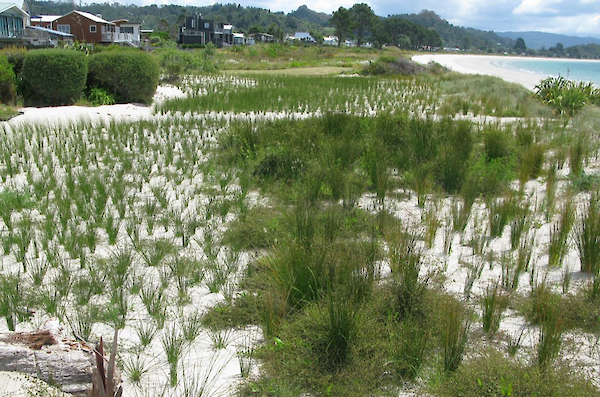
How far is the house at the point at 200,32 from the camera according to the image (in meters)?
90.1

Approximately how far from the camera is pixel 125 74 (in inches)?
647

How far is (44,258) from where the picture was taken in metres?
4.84

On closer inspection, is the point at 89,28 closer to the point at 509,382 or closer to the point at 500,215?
the point at 500,215

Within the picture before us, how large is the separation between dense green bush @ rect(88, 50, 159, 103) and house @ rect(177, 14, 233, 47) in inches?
3022

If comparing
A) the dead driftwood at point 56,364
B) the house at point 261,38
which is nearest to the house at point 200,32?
the house at point 261,38

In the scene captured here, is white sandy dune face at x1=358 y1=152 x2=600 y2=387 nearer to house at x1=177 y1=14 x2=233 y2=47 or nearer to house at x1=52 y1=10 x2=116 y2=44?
house at x1=52 y1=10 x2=116 y2=44

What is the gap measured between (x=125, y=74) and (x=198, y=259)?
13.3m

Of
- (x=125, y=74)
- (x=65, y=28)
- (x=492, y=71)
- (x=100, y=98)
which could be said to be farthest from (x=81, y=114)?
(x=65, y=28)

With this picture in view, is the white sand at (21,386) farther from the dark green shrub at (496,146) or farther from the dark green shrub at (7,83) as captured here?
the dark green shrub at (7,83)

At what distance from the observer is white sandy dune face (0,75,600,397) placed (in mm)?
3377

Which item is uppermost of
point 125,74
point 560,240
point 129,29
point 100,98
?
point 129,29

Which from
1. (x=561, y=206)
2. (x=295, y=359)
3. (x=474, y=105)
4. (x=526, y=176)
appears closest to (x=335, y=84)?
(x=474, y=105)

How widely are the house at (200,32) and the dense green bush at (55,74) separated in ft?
256

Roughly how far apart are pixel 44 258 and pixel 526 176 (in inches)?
257
